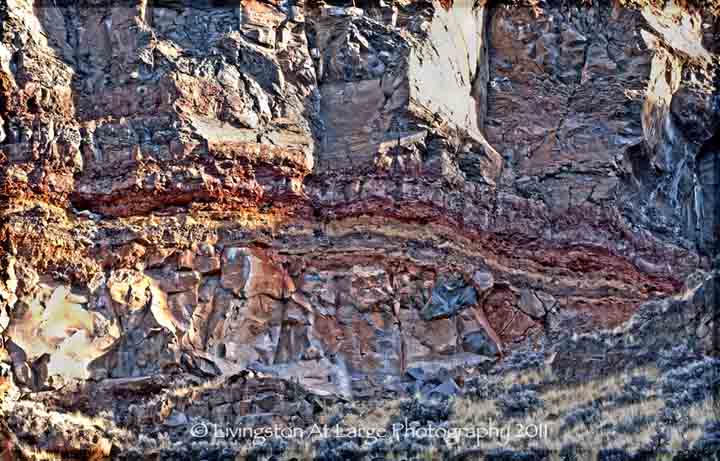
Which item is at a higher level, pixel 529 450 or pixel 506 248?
pixel 506 248

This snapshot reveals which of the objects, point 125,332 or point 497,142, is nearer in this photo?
point 125,332

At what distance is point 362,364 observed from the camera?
18.8 metres

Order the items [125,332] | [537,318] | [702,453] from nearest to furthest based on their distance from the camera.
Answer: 1. [702,453]
2. [125,332]
3. [537,318]

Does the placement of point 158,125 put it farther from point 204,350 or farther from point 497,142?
point 497,142

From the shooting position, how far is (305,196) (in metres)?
19.4

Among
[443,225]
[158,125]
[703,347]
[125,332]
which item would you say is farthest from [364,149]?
[703,347]

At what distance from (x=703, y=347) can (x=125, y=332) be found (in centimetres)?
786

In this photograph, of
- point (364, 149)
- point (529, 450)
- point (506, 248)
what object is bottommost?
point (529, 450)

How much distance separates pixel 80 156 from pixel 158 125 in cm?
112

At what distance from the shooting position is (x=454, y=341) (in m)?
19.1

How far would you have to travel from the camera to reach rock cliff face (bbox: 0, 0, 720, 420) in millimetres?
18625

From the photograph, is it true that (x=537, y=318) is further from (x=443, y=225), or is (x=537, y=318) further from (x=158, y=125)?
(x=158, y=125)

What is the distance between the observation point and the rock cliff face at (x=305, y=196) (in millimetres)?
18625

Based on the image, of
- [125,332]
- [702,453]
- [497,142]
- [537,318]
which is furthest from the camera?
[497,142]
